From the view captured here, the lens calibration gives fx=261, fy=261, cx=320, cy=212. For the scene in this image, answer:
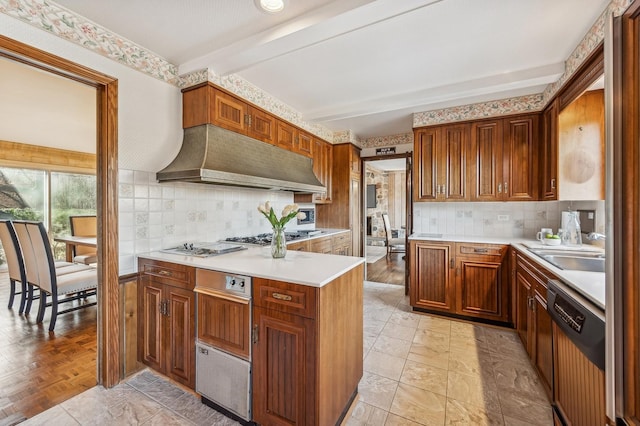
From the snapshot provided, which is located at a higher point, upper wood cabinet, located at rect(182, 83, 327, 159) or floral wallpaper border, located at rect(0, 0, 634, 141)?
floral wallpaper border, located at rect(0, 0, 634, 141)

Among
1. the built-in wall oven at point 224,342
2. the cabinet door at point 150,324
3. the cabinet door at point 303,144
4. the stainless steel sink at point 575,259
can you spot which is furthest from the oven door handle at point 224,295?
the cabinet door at point 303,144

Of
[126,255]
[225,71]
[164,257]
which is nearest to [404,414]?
[164,257]

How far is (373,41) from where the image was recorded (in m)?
1.97

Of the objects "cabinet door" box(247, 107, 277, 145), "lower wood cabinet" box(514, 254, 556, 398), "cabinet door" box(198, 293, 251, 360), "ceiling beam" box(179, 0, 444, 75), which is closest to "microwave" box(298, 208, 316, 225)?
"cabinet door" box(247, 107, 277, 145)

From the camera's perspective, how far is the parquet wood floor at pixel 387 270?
4.59m

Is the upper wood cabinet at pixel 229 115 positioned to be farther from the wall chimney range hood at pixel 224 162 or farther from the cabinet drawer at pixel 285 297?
the cabinet drawer at pixel 285 297

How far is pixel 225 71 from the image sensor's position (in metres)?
2.25

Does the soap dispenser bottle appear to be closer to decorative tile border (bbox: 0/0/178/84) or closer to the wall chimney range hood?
the wall chimney range hood

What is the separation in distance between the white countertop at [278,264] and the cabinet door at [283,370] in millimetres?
199

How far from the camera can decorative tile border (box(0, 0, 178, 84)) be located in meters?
1.50

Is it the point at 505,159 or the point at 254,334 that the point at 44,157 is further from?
the point at 505,159

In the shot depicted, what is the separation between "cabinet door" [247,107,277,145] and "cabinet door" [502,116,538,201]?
2624 millimetres

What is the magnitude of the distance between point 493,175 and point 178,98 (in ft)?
11.2

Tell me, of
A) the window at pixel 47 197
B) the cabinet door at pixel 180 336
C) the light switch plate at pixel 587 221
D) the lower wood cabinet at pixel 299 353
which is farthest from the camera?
the window at pixel 47 197
